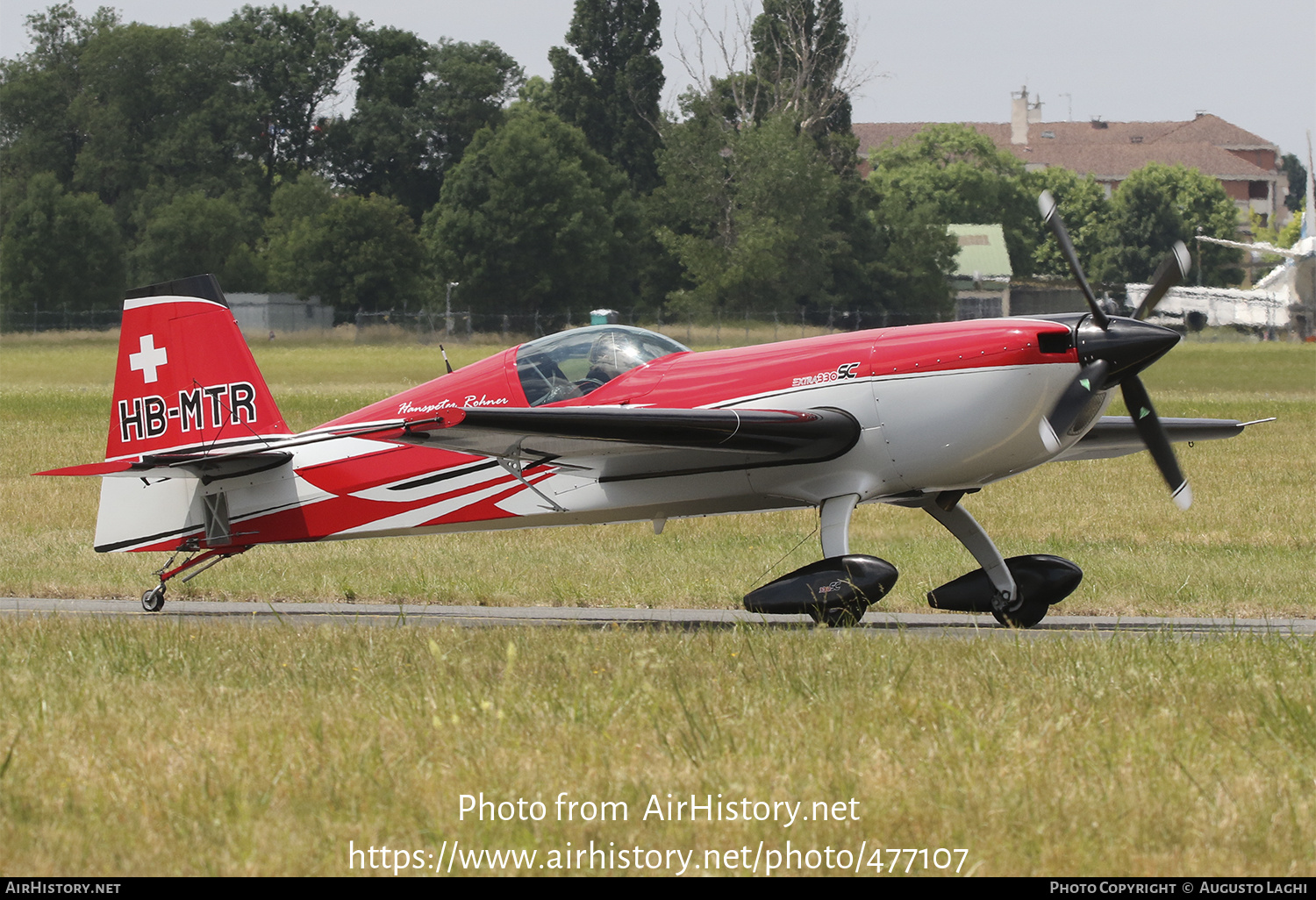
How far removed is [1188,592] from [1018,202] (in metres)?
117

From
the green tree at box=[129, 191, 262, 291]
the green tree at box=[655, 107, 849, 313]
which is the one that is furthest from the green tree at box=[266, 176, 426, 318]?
the green tree at box=[655, 107, 849, 313]

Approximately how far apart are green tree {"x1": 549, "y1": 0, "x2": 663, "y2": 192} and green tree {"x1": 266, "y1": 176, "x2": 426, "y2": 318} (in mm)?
16162

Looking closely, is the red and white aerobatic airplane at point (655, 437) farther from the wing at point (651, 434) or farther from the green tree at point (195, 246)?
the green tree at point (195, 246)

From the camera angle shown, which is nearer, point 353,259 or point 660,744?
point 660,744

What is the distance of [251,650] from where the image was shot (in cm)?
895

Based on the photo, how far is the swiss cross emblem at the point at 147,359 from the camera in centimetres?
1235

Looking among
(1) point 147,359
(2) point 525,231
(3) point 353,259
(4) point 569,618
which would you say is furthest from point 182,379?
(3) point 353,259

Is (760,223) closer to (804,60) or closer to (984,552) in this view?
(804,60)

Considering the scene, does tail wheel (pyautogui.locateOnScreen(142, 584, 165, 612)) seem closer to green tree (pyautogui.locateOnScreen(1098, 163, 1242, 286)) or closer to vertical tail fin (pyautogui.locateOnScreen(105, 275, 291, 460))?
vertical tail fin (pyautogui.locateOnScreen(105, 275, 291, 460))

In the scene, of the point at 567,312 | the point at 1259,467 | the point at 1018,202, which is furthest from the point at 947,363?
the point at 1018,202

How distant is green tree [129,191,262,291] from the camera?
8381 cm

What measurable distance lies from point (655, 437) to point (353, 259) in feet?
255

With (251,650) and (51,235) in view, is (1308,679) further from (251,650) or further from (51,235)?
(51,235)

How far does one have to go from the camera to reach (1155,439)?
1103 centimetres
